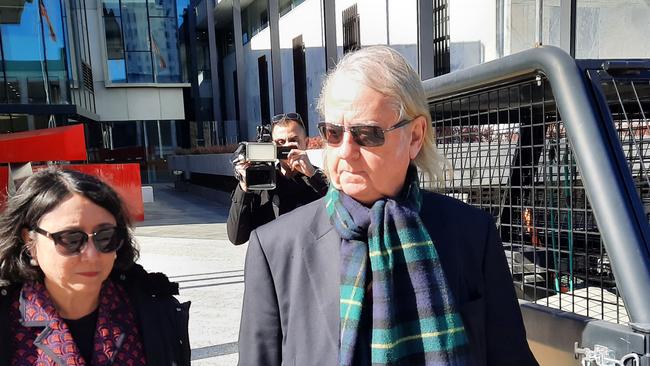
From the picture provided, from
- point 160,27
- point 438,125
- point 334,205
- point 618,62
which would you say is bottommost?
point 334,205

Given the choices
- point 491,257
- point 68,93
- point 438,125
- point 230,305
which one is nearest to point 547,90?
point 438,125

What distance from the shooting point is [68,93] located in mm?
18031

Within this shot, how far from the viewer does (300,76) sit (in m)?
22.2

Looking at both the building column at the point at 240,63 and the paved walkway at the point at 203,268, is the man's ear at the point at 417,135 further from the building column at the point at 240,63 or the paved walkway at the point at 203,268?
the building column at the point at 240,63

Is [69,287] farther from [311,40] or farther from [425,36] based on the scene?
[311,40]

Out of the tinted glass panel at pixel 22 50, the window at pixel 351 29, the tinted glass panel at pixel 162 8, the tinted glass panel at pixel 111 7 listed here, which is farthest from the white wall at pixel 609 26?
the tinted glass panel at pixel 111 7

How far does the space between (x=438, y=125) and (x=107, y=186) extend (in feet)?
5.43

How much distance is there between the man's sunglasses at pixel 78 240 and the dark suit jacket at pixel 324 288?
24.9 inches

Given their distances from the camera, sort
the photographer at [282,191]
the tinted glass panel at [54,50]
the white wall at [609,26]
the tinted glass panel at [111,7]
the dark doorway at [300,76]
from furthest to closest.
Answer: the tinted glass panel at [111,7], the dark doorway at [300,76], the tinted glass panel at [54,50], the white wall at [609,26], the photographer at [282,191]

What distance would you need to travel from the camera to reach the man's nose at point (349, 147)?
1411mm

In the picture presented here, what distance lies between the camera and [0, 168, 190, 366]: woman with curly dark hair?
177 centimetres

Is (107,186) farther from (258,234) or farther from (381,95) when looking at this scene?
(381,95)

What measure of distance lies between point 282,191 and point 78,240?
1.29m

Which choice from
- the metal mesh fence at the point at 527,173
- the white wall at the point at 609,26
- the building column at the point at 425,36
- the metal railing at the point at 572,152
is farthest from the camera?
the white wall at the point at 609,26
